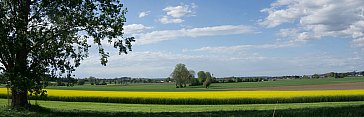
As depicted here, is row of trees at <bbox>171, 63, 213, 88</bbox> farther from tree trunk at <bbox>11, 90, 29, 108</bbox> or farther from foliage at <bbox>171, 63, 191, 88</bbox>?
tree trunk at <bbox>11, 90, 29, 108</bbox>

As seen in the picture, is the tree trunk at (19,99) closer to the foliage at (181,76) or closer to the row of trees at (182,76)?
the row of trees at (182,76)

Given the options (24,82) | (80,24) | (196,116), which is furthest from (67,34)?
(196,116)

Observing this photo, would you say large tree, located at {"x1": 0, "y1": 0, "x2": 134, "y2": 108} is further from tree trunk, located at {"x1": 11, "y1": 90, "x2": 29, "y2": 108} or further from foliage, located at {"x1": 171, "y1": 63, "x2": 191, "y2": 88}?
foliage, located at {"x1": 171, "y1": 63, "x2": 191, "y2": 88}

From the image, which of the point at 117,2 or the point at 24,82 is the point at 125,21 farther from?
the point at 24,82

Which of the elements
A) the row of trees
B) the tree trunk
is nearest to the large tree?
the tree trunk

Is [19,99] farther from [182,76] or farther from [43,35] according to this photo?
[182,76]

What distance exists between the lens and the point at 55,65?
63.8 ft

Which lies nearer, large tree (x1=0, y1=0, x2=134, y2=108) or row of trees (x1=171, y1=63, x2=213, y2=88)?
large tree (x1=0, y1=0, x2=134, y2=108)

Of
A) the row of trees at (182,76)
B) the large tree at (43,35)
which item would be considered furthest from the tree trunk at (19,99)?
the row of trees at (182,76)

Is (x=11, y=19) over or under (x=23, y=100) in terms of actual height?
over

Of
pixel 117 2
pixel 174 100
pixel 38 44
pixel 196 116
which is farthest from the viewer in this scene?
pixel 174 100

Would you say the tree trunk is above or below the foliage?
below

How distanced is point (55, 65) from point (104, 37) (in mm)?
2851

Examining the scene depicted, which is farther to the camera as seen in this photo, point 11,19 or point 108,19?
point 108,19
